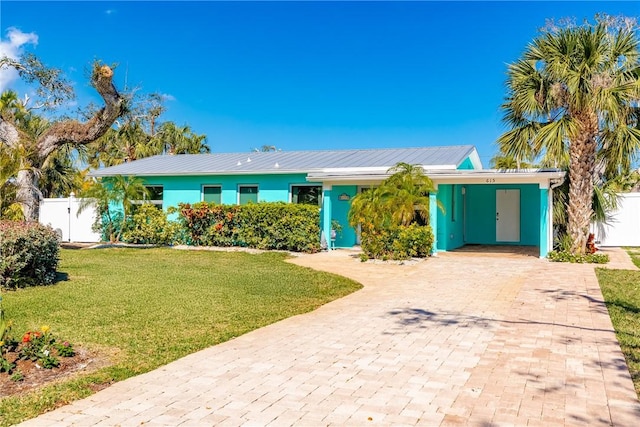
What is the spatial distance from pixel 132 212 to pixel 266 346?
15.6 metres

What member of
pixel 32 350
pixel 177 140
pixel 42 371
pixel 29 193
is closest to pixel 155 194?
pixel 29 193

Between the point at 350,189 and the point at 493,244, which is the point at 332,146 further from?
the point at 493,244

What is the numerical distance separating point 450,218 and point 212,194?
9.25m

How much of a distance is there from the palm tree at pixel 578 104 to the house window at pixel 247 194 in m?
9.19

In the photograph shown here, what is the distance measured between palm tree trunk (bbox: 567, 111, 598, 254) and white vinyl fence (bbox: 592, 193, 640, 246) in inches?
234

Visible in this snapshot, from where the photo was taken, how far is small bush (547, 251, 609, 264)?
46.8 feet

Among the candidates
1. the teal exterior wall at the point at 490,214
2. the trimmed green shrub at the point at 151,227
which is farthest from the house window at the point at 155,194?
the teal exterior wall at the point at 490,214

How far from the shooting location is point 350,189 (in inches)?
731

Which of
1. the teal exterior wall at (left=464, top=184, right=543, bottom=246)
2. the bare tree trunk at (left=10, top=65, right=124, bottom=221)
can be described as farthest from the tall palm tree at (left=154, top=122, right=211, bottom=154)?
the teal exterior wall at (left=464, top=184, right=543, bottom=246)

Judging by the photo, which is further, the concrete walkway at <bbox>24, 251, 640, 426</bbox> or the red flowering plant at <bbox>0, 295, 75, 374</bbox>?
the red flowering plant at <bbox>0, 295, 75, 374</bbox>

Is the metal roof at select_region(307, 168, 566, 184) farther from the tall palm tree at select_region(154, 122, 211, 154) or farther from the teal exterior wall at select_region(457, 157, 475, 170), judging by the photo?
the tall palm tree at select_region(154, 122, 211, 154)

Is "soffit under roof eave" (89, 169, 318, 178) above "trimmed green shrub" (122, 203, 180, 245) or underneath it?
above

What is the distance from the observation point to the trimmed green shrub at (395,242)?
49.5 feet

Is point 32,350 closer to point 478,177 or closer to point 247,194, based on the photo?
point 478,177
